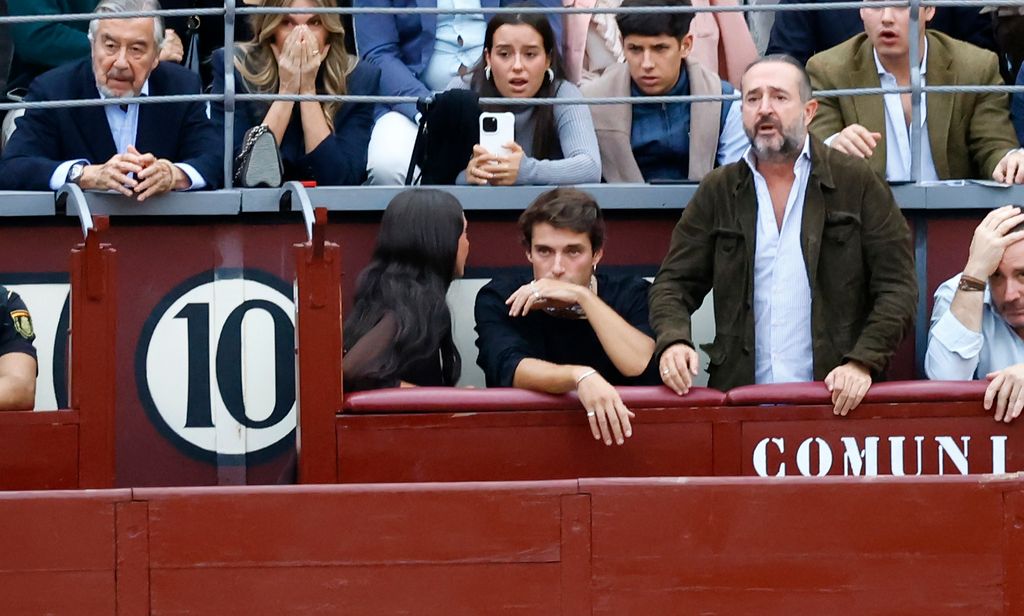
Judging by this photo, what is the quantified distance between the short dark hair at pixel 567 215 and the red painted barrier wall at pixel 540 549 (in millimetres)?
845

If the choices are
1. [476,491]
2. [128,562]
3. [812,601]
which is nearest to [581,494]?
[476,491]

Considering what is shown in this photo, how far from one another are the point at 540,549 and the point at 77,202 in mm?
1838

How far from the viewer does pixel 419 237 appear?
713 cm

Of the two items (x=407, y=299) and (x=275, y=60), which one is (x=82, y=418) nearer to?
(x=407, y=299)

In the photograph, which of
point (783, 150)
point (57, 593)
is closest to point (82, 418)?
point (57, 593)

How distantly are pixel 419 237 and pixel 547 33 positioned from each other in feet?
3.30

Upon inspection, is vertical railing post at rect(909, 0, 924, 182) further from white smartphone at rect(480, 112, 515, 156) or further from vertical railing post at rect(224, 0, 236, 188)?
vertical railing post at rect(224, 0, 236, 188)

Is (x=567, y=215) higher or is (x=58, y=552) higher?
(x=567, y=215)

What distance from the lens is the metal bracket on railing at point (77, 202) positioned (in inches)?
264

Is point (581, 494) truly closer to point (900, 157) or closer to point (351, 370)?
point (351, 370)

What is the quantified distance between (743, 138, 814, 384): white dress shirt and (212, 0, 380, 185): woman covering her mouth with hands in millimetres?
1579

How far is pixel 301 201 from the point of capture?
7.10m

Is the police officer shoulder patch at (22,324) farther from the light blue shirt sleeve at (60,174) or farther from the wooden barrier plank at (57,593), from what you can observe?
the wooden barrier plank at (57,593)

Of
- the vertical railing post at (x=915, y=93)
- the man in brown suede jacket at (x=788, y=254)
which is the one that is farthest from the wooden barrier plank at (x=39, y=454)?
the vertical railing post at (x=915, y=93)
